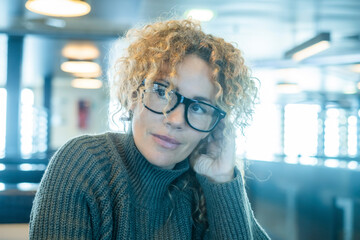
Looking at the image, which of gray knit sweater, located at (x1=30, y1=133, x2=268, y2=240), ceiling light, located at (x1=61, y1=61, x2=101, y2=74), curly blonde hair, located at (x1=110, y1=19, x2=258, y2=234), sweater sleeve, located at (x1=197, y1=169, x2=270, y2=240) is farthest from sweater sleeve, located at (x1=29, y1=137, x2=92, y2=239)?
ceiling light, located at (x1=61, y1=61, x2=101, y2=74)

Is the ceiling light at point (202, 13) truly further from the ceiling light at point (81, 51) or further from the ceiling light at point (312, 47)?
the ceiling light at point (81, 51)

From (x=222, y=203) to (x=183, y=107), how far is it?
37 cm

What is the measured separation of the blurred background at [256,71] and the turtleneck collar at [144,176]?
317 millimetres

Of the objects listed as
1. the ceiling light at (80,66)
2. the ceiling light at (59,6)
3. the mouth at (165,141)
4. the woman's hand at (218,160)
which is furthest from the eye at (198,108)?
the ceiling light at (80,66)

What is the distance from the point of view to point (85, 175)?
3.66 feet

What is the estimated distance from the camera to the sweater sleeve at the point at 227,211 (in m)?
1.33

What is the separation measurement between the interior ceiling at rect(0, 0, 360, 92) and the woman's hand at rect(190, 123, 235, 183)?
11.1ft

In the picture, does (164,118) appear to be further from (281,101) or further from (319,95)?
(281,101)

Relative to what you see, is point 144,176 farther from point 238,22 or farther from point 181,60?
point 238,22

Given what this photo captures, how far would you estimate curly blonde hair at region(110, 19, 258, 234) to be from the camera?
1229 millimetres

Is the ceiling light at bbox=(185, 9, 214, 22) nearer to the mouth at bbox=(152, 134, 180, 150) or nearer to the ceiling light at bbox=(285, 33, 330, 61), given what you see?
the ceiling light at bbox=(285, 33, 330, 61)

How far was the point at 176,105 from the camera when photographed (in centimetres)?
117

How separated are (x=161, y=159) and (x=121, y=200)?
16 cm

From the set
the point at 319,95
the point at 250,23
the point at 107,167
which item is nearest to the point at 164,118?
the point at 107,167
